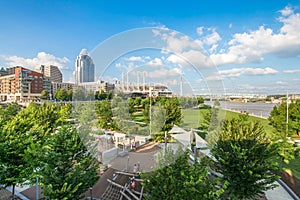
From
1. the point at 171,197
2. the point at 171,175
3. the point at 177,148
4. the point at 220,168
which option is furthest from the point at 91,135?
the point at 220,168

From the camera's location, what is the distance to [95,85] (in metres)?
1.42

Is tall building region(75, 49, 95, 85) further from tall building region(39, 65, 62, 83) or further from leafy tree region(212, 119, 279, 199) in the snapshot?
tall building region(39, 65, 62, 83)

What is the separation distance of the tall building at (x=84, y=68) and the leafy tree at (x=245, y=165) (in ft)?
15.0

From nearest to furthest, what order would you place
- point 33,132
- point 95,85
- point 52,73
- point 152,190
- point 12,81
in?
point 95,85
point 152,190
point 33,132
point 12,81
point 52,73

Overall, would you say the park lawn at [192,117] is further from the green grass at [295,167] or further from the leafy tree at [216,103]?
the green grass at [295,167]

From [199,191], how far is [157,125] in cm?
248

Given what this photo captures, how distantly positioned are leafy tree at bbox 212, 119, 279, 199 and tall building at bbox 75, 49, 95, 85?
4580 millimetres

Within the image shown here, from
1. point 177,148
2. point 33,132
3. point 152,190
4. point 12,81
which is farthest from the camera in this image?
point 12,81

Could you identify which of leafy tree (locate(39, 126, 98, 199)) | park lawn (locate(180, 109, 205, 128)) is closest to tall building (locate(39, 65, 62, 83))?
leafy tree (locate(39, 126, 98, 199))

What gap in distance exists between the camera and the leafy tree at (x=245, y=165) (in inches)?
206

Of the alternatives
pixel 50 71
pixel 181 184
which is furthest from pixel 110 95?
pixel 50 71

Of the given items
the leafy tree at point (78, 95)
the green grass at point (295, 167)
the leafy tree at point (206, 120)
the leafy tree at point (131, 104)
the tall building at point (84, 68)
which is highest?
the tall building at point (84, 68)

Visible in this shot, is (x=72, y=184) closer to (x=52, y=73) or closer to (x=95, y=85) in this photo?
(x=95, y=85)

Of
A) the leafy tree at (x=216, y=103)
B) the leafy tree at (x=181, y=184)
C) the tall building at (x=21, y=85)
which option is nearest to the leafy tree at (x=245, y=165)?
the leafy tree at (x=181, y=184)
